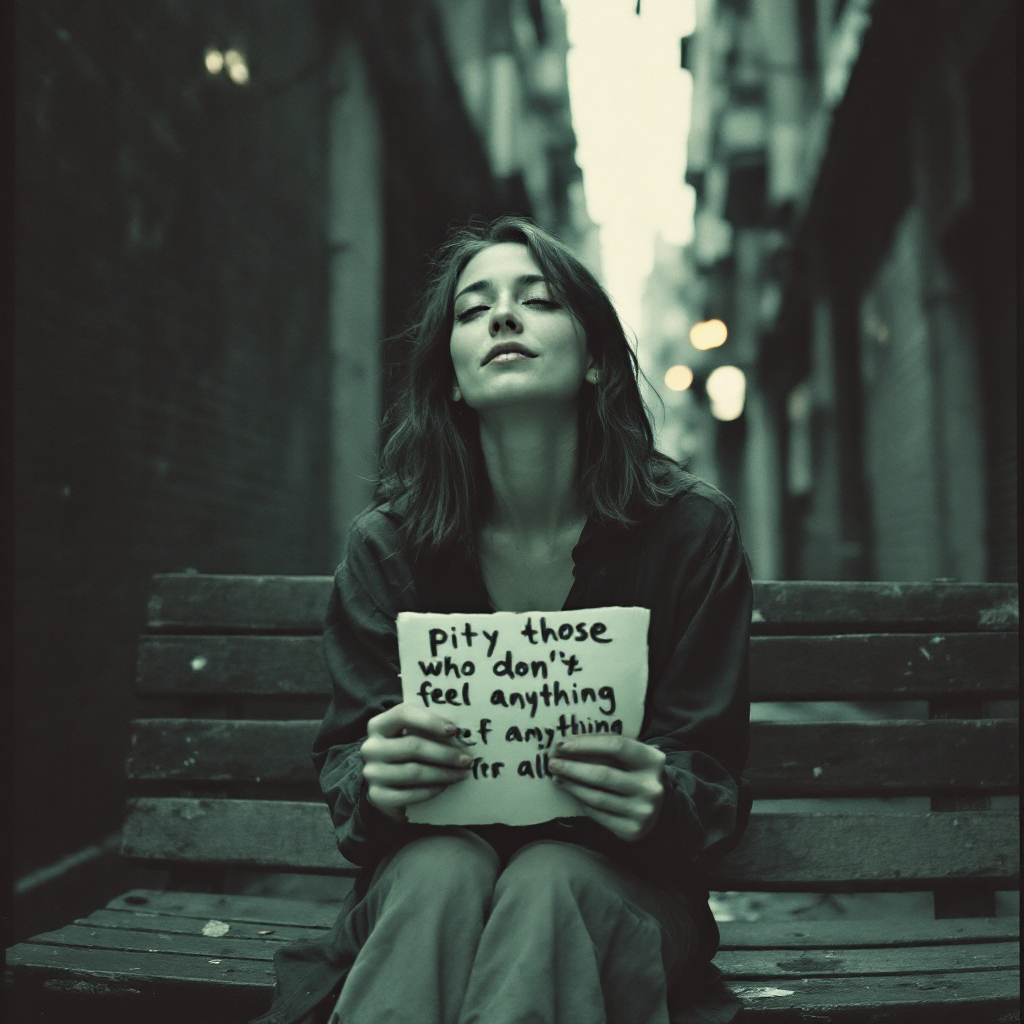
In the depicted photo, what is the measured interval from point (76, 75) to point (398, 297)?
782 cm

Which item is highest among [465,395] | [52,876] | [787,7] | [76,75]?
[787,7]

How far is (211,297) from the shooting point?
5340mm

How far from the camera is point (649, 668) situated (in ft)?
6.63

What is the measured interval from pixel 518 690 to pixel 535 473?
24.9 inches

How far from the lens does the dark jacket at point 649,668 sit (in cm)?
183

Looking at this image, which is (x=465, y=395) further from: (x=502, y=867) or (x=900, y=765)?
(x=900, y=765)

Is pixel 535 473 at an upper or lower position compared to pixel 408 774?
upper

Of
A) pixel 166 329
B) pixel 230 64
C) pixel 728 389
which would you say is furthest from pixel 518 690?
pixel 728 389

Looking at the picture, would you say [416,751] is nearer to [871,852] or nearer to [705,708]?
[705,708]

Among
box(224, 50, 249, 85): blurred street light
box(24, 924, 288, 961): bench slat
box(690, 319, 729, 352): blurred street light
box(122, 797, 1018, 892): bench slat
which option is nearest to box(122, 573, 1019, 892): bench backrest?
box(122, 797, 1018, 892): bench slat

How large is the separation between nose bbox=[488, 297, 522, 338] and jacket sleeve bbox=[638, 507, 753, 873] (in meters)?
0.61

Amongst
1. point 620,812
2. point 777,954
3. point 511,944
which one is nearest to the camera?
point 511,944

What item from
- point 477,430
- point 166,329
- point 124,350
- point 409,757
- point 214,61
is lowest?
point 409,757

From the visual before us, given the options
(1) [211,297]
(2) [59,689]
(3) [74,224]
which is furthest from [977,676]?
(1) [211,297]
